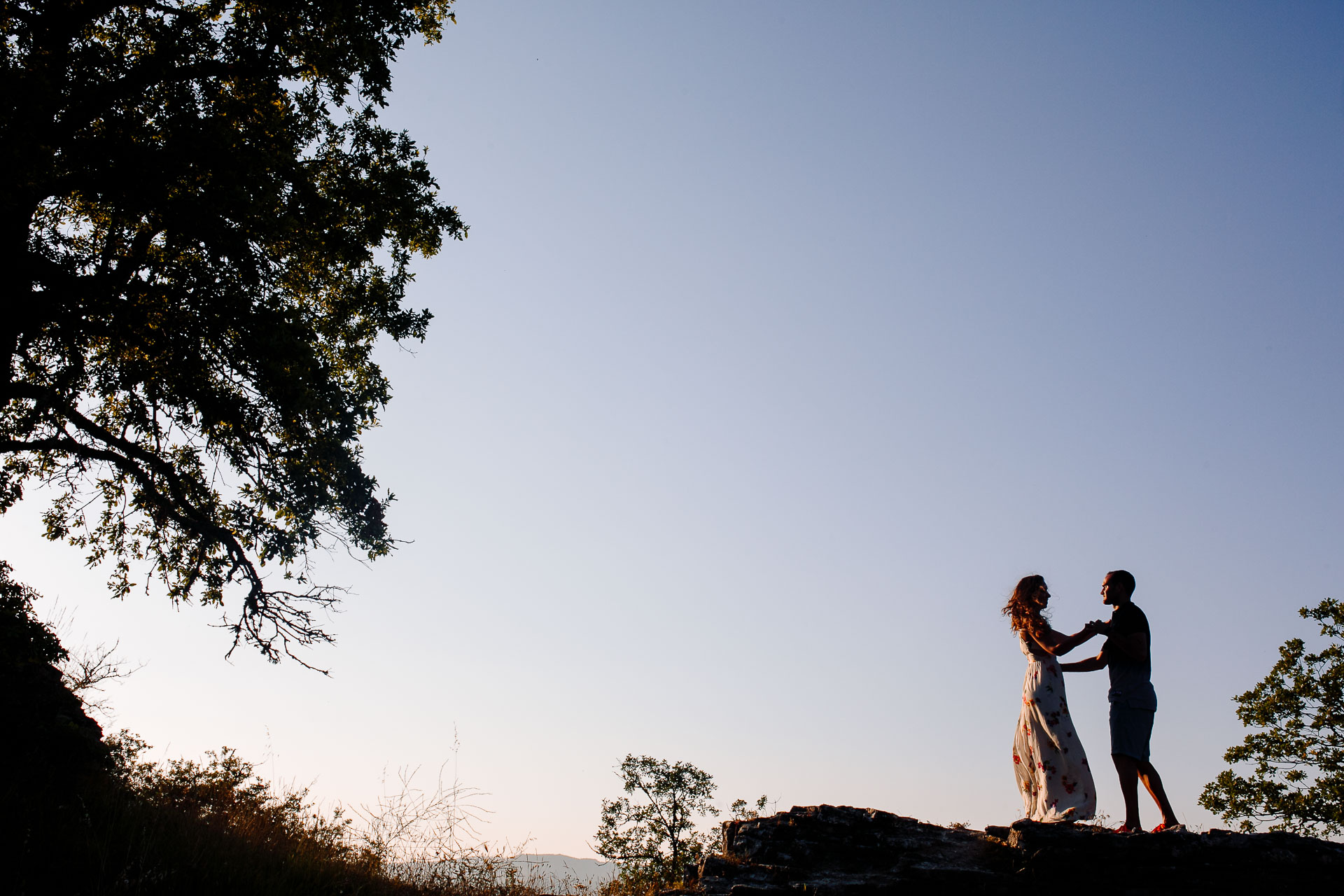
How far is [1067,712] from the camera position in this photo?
783 centimetres

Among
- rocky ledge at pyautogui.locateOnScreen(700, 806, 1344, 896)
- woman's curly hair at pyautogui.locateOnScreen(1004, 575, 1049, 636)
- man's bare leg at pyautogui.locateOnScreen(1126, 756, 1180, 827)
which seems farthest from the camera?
woman's curly hair at pyautogui.locateOnScreen(1004, 575, 1049, 636)

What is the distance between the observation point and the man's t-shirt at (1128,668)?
23.2 feet

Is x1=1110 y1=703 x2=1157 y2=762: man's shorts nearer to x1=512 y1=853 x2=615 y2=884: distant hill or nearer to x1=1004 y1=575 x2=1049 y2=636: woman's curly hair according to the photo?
x1=1004 y1=575 x2=1049 y2=636: woman's curly hair

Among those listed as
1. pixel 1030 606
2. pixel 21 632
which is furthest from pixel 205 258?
pixel 1030 606

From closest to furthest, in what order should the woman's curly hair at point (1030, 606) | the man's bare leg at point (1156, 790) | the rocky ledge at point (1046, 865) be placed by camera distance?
the rocky ledge at point (1046, 865) < the man's bare leg at point (1156, 790) < the woman's curly hair at point (1030, 606)

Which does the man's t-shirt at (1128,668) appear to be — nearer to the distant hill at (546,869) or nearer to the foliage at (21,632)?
the distant hill at (546,869)

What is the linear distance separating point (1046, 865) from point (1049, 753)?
176 centimetres

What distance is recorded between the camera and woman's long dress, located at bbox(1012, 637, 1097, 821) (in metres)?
7.52

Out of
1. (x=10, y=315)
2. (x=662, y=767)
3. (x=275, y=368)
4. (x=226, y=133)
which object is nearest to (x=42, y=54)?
(x=226, y=133)

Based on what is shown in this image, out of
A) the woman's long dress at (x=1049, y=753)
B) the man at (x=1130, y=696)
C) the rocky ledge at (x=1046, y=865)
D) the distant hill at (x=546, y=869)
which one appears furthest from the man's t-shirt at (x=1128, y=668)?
the distant hill at (x=546, y=869)

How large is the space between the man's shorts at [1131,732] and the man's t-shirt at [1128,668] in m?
0.06

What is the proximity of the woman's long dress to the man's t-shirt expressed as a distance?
751 mm

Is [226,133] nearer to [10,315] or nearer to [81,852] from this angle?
[10,315]

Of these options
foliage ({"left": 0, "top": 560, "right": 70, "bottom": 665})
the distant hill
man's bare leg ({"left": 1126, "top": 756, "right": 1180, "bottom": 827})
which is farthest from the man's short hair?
foliage ({"left": 0, "top": 560, "right": 70, "bottom": 665})
